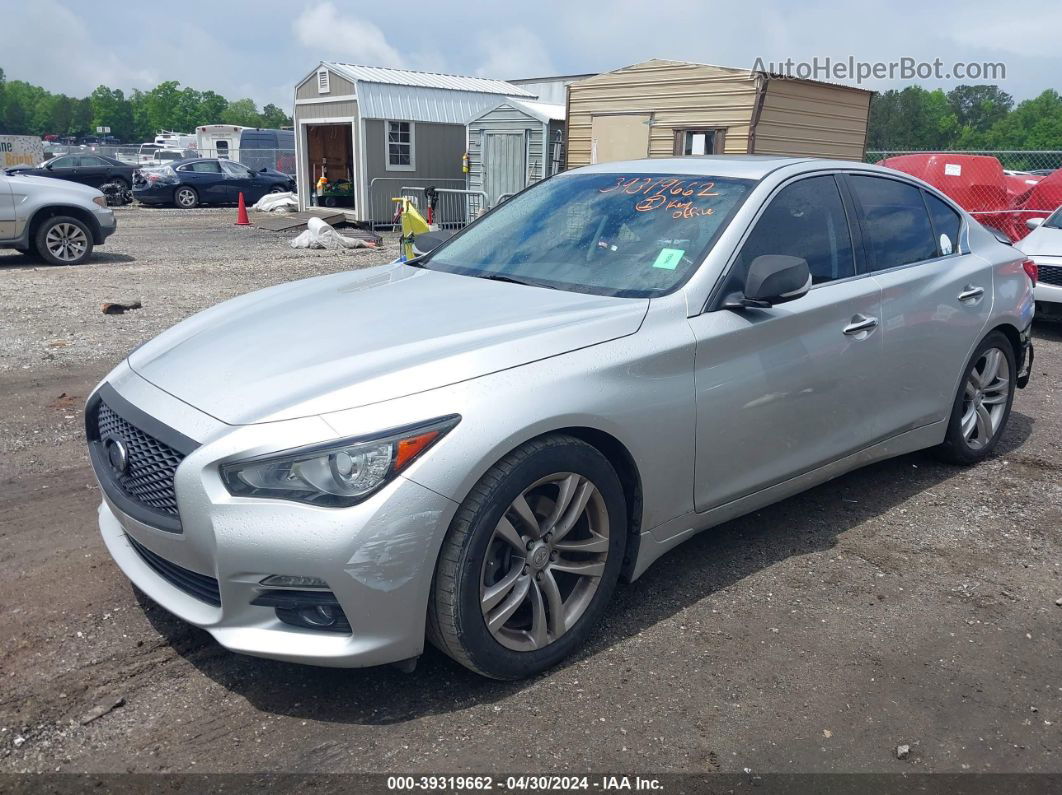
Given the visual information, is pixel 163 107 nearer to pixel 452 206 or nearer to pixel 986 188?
pixel 452 206

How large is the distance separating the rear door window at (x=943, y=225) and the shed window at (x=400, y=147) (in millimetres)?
18912

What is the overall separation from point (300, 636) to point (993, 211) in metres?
13.5

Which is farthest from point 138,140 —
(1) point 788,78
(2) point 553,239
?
(2) point 553,239

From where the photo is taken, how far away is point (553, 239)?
4.06 m

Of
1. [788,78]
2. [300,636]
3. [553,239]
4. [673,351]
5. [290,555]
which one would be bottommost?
[300,636]

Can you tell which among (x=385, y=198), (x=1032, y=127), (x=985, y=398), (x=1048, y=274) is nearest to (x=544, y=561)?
(x=985, y=398)

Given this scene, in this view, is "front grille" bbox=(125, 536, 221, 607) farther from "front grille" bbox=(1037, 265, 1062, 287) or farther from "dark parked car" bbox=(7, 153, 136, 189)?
"dark parked car" bbox=(7, 153, 136, 189)

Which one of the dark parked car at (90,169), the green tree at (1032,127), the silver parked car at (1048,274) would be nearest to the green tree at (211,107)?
the green tree at (1032,127)

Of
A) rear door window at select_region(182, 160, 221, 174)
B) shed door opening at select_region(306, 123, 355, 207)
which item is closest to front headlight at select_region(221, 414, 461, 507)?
shed door opening at select_region(306, 123, 355, 207)

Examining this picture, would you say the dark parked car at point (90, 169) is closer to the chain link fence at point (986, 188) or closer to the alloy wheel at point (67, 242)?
the alloy wheel at point (67, 242)

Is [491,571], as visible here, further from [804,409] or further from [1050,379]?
[1050,379]

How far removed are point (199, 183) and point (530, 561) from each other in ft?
89.9

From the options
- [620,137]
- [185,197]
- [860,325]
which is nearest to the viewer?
[860,325]

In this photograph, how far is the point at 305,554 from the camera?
103 inches
